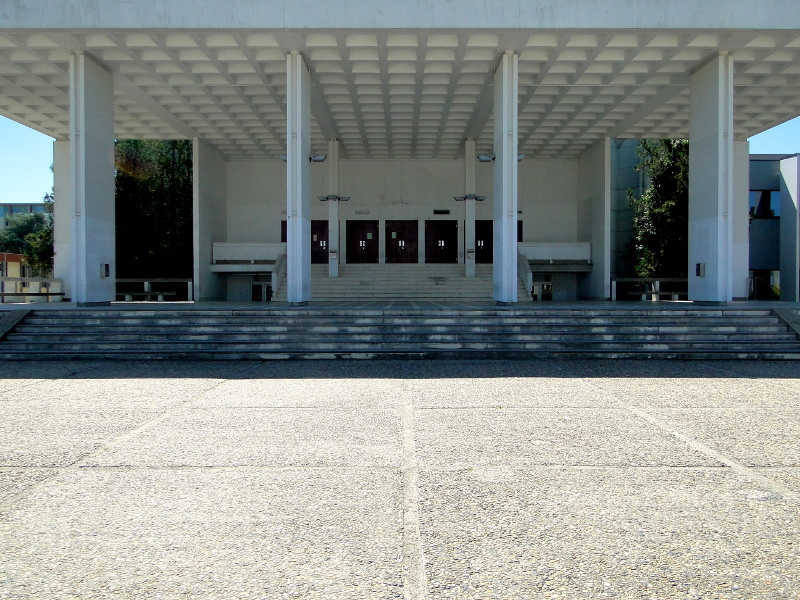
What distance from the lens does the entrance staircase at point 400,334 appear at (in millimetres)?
12484

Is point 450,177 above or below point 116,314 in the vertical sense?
above

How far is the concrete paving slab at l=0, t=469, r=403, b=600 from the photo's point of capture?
3131mm

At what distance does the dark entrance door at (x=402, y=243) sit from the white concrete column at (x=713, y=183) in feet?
47.6

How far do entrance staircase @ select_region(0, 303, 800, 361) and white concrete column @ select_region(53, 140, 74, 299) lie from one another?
38.6 ft

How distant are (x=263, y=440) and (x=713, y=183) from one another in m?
15.3

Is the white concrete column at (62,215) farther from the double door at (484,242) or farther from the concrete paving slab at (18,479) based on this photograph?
the concrete paving slab at (18,479)

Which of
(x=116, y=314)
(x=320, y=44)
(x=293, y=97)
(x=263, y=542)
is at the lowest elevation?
(x=263, y=542)

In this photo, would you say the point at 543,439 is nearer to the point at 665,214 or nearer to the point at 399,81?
the point at 399,81

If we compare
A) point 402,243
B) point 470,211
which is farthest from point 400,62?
point 402,243
